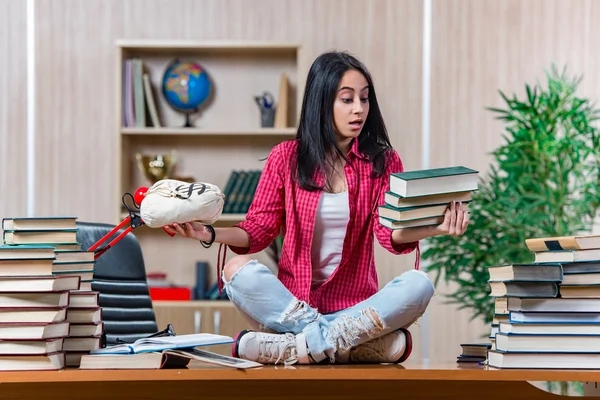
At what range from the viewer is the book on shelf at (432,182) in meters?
1.73

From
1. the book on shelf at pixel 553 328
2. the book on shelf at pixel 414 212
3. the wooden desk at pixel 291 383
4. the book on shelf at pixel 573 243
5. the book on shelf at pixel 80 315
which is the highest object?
the book on shelf at pixel 414 212

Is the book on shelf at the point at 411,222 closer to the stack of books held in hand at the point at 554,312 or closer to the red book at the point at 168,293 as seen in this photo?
the stack of books held in hand at the point at 554,312

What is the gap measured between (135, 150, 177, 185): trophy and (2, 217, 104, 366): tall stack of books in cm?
248

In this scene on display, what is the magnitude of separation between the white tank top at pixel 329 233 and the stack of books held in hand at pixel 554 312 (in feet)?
1.72

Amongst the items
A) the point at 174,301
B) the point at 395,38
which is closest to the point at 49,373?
the point at 174,301

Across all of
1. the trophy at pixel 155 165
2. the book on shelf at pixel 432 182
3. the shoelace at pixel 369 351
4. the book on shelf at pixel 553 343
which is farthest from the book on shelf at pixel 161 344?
the trophy at pixel 155 165

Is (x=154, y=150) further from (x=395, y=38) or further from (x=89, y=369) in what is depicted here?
(x=89, y=369)

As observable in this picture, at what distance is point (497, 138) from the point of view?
175 inches

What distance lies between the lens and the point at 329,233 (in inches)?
86.7

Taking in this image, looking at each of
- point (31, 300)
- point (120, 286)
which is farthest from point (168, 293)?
point (31, 300)

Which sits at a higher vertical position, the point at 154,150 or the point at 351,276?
the point at 154,150

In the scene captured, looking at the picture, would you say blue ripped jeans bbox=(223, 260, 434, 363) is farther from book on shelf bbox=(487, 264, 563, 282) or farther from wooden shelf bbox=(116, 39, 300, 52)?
wooden shelf bbox=(116, 39, 300, 52)

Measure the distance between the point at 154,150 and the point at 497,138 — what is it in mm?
1773

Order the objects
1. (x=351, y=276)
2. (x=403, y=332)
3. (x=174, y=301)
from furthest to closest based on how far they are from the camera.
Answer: (x=174, y=301) → (x=351, y=276) → (x=403, y=332)
